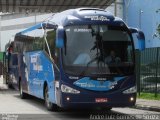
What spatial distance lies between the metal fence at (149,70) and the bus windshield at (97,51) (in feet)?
26.1

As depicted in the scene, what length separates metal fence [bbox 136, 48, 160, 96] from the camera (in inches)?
883

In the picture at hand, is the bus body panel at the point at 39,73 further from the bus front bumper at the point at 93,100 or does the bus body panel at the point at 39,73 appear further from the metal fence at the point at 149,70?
the metal fence at the point at 149,70

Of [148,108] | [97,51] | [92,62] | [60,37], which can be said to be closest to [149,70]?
[148,108]

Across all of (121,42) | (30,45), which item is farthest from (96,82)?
(30,45)

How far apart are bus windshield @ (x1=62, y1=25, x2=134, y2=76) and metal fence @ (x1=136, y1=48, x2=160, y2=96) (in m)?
7.94

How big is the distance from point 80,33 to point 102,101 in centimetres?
219

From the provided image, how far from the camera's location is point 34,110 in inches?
680

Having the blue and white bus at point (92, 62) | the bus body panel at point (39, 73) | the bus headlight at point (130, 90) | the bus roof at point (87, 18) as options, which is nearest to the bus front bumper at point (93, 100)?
the blue and white bus at point (92, 62)

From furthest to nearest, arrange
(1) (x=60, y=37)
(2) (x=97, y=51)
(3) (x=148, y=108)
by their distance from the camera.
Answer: (3) (x=148, y=108) → (2) (x=97, y=51) → (1) (x=60, y=37)

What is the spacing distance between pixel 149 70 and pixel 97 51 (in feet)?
29.5

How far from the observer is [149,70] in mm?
22859

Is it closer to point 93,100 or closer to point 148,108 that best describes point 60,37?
point 93,100

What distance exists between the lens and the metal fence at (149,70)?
2244 centimetres

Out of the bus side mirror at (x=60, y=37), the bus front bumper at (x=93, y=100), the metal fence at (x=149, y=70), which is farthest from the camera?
the metal fence at (x=149, y=70)
